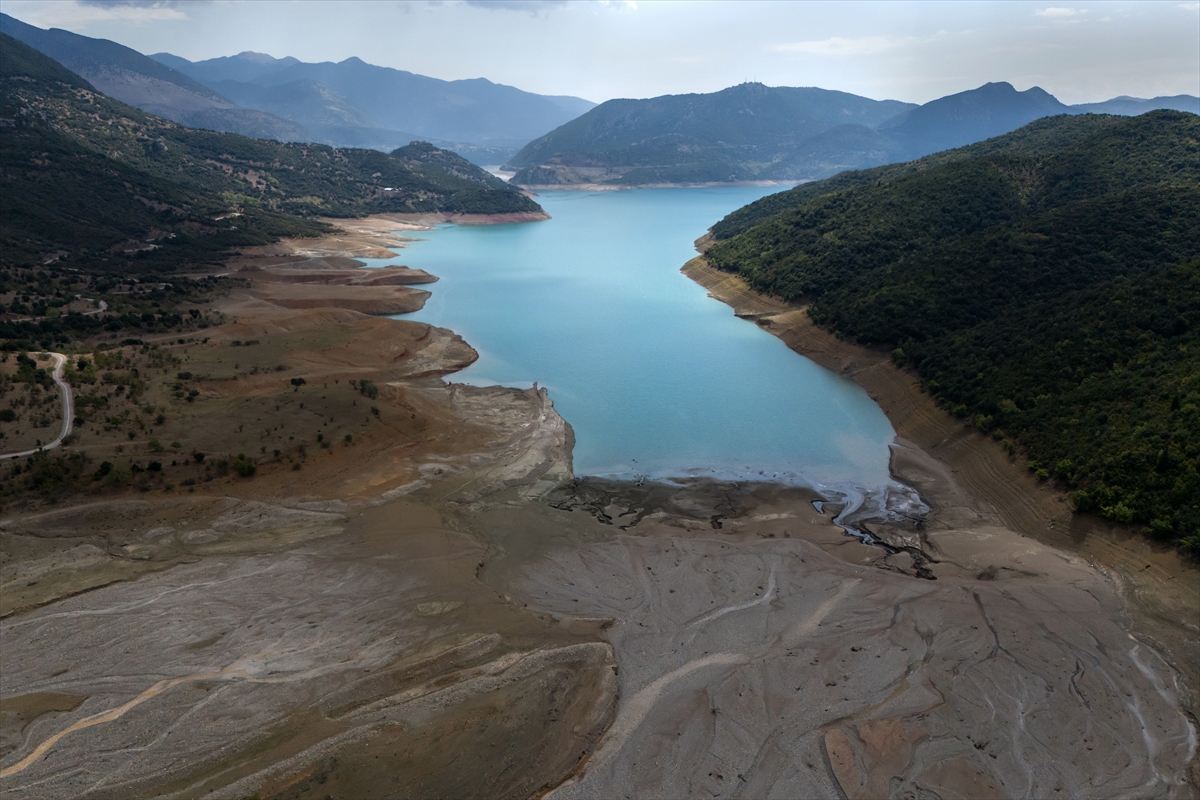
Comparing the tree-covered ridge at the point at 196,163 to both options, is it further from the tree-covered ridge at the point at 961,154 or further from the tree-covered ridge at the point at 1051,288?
the tree-covered ridge at the point at 1051,288

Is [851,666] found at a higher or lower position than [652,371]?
lower

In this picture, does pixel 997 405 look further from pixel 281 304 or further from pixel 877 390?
pixel 281 304

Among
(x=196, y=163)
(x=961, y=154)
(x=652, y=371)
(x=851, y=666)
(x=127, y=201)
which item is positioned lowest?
(x=851, y=666)

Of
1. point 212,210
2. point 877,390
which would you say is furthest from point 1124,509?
point 212,210

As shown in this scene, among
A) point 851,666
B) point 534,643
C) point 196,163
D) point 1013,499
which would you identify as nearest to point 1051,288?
point 1013,499

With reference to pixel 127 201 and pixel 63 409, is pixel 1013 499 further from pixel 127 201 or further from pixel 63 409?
pixel 127 201
